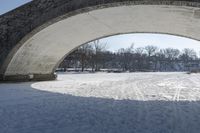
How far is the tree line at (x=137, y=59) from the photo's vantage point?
48591 millimetres

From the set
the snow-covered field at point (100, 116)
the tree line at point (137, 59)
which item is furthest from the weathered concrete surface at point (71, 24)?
the tree line at point (137, 59)

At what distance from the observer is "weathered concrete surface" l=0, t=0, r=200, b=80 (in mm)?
10000

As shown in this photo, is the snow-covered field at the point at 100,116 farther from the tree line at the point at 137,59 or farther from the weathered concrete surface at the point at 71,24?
the tree line at the point at 137,59


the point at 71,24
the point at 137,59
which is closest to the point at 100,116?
the point at 71,24

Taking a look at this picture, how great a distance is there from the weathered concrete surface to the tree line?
2601 cm

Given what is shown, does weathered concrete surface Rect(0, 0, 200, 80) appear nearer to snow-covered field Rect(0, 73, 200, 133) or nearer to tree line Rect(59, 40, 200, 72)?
snow-covered field Rect(0, 73, 200, 133)

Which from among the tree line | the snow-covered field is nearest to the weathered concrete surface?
the snow-covered field

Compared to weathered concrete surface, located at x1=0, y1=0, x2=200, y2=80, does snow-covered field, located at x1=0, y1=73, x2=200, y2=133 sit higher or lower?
lower

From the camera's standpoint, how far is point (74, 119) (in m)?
5.29

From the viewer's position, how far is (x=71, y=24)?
12.5 meters

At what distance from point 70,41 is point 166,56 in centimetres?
8888

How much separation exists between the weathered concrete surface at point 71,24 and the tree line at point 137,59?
2601cm

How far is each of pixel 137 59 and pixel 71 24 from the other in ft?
218

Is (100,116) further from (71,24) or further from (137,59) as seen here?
(137,59)
